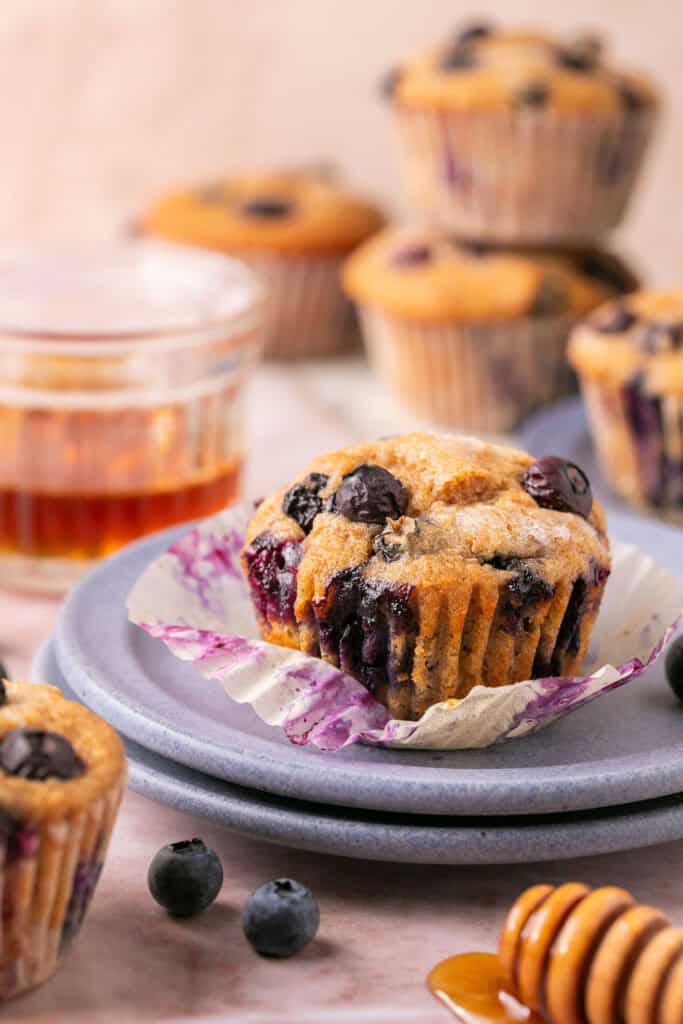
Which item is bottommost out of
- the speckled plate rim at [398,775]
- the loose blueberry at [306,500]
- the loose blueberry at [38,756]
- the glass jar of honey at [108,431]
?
the glass jar of honey at [108,431]

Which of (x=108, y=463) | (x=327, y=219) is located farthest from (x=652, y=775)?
(x=327, y=219)

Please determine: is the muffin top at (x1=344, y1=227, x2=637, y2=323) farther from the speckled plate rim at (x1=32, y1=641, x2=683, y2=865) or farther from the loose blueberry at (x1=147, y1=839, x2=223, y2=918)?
the loose blueberry at (x1=147, y1=839, x2=223, y2=918)

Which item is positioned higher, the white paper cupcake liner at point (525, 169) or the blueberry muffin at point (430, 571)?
the blueberry muffin at point (430, 571)

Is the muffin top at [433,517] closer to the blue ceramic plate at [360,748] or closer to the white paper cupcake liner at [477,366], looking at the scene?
the blue ceramic plate at [360,748]

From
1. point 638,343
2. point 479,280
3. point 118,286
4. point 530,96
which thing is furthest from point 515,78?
point 118,286

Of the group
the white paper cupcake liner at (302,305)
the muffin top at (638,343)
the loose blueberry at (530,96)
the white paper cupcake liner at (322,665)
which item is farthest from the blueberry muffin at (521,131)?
the white paper cupcake liner at (322,665)

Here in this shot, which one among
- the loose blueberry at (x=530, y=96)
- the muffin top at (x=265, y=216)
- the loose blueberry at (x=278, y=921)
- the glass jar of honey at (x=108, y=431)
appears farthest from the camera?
the muffin top at (x=265, y=216)

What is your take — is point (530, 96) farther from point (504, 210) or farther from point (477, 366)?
point (477, 366)
